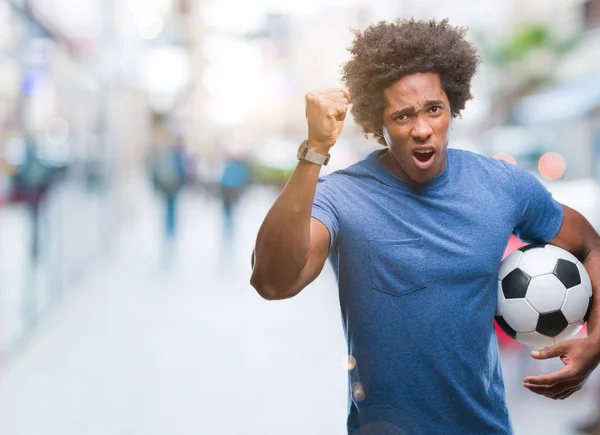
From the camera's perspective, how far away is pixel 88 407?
5.45 metres

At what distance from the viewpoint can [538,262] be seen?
7.85ft

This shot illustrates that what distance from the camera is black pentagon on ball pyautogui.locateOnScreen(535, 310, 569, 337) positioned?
2395mm

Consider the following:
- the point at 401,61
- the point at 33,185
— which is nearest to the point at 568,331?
the point at 401,61

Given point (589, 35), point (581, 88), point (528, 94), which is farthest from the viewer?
point (528, 94)

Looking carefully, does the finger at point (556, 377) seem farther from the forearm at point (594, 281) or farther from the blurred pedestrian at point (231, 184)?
the blurred pedestrian at point (231, 184)

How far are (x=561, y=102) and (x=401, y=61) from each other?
26383mm

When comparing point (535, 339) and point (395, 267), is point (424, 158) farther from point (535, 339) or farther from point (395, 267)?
point (535, 339)

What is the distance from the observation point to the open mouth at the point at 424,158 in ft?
6.65

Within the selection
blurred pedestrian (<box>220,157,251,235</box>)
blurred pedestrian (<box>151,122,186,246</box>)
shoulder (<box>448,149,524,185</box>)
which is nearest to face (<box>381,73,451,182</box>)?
shoulder (<box>448,149,524,185</box>)

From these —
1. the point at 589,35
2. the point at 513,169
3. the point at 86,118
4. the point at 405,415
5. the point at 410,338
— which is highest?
the point at 589,35

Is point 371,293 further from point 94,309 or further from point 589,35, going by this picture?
point 589,35

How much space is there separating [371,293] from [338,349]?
5069 mm

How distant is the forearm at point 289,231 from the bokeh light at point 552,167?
11277mm

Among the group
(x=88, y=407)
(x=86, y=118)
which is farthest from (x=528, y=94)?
(x=88, y=407)
